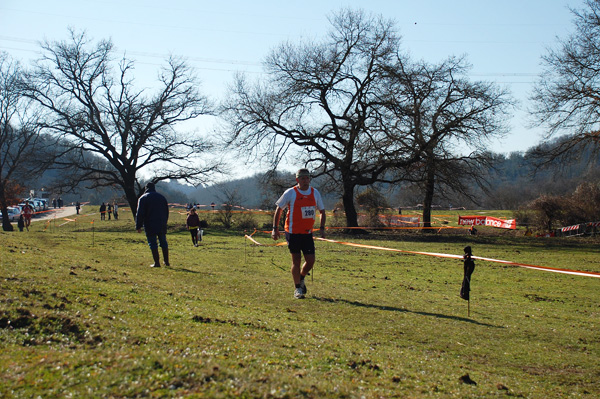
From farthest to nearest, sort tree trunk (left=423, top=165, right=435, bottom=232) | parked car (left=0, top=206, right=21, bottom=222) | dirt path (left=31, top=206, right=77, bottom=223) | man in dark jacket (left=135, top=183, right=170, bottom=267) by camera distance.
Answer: dirt path (left=31, top=206, right=77, bottom=223) < parked car (left=0, top=206, right=21, bottom=222) < tree trunk (left=423, top=165, right=435, bottom=232) < man in dark jacket (left=135, top=183, right=170, bottom=267)

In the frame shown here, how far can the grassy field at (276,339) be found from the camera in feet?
11.2

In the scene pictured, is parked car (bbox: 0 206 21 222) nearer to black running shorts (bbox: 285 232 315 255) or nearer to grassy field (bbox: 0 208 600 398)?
grassy field (bbox: 0 208 600 398)

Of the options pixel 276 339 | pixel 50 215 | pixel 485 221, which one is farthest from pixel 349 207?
pixel 50 215

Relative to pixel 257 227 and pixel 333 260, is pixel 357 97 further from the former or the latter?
pixel 333 260

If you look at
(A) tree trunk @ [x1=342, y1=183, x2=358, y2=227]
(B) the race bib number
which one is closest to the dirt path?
(A) tree trunk @ [x1=342, y1=183, x2=358, y2=227]

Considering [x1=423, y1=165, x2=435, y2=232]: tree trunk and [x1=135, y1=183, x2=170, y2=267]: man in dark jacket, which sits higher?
[x1=423, y1=165, x2=435, y2=232]: tree trunk

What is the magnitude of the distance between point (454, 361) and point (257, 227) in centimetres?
3587

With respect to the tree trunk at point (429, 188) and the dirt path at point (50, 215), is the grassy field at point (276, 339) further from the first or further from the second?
the dirt path at point (50, 215)

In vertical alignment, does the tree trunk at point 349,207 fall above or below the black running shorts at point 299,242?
above

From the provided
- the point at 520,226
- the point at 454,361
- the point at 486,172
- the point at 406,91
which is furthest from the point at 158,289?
the point at 520,226

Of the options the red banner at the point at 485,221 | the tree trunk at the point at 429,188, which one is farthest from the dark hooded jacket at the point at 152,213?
the red banner at the point at 485,221

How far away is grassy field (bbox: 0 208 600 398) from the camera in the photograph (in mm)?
3428

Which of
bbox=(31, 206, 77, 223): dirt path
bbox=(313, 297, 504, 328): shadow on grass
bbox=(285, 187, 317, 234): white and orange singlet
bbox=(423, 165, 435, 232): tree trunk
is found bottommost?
bbox=(313, 297, 504, 328): shadow on grass

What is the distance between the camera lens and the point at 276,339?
5.18m
